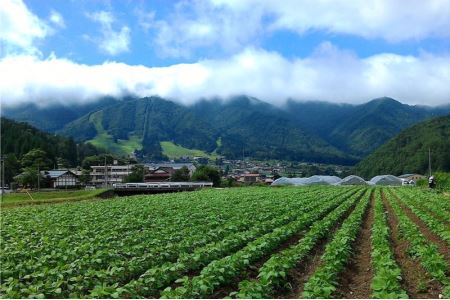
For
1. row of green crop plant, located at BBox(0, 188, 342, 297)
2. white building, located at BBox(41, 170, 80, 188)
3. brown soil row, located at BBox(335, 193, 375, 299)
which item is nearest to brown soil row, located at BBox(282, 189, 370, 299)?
brown soil row, located at BBox(335, 193, 375, 299)

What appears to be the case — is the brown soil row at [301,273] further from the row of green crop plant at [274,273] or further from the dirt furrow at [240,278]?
the dirt furrow at [240,278]

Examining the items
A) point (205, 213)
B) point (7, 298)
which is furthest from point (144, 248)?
point (205, 213)

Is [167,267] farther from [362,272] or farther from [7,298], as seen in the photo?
[362,272]

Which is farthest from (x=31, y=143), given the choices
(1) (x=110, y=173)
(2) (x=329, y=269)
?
(2) (x=329, y=269)

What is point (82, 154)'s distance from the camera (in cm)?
15300

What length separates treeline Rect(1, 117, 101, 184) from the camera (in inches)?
3583

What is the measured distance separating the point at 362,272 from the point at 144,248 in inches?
240

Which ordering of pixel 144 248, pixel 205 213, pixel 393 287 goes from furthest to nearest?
pixel 205 213, pixel 144 248, pixel 393 287

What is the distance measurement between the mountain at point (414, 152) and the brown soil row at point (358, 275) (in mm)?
117116

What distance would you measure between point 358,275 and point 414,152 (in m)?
136

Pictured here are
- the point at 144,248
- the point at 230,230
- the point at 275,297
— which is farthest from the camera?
the point at 230,230

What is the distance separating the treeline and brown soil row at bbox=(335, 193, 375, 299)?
75994 millimetres

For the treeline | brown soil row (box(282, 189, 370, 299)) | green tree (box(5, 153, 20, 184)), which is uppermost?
the treeline

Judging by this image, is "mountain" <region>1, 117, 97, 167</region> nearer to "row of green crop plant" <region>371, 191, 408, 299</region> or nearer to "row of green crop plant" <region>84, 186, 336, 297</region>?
"row of green crop plant" <region>84, 186, 336, 297</region>
